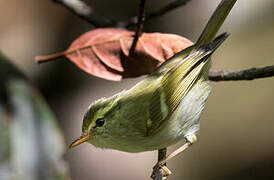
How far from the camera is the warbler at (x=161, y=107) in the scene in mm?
2789

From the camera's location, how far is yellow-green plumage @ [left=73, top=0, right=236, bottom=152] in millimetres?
2791

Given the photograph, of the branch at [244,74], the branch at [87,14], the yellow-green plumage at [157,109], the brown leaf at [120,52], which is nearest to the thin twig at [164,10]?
the branch at [87,14]

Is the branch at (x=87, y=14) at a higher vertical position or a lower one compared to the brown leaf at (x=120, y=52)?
higher

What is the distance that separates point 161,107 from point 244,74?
560 mm

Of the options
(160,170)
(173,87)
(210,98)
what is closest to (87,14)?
(173,87)

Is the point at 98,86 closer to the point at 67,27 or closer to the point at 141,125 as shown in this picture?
the point at 67,27

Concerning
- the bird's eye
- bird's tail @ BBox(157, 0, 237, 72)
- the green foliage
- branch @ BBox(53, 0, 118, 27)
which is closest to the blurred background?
branch @ BBox(53, 0, 118, 27)

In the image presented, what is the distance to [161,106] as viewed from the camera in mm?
2932

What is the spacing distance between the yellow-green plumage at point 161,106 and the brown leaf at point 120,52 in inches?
2.8

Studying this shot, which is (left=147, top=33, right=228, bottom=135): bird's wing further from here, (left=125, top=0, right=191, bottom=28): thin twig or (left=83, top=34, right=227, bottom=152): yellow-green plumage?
(left=125, top=0, right=191, bottom=28): thin twig

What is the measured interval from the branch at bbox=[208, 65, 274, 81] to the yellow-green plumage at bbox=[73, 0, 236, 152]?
0.13m

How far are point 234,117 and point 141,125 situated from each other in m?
2.35

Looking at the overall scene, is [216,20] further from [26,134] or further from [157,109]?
[26,134]

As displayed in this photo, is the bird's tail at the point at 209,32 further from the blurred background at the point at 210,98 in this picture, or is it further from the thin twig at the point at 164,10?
the blurred background at the point at 210,98
